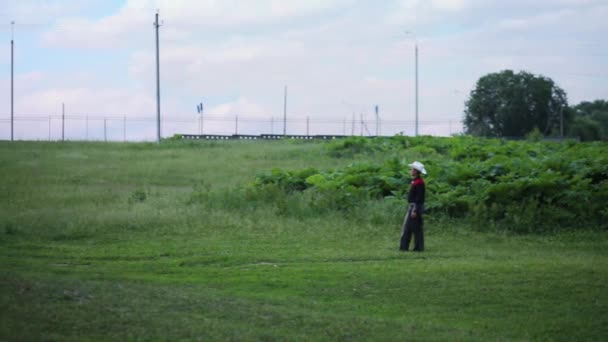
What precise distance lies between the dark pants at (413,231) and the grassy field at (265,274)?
37cm

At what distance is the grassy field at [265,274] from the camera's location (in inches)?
394

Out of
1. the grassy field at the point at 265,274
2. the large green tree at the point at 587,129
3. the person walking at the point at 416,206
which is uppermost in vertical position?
the large green tree at the point at 587,129

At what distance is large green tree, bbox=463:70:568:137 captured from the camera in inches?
3580

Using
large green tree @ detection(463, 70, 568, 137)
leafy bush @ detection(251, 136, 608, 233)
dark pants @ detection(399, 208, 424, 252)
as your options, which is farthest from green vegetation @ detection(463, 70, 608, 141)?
dark pants @ detection(399, 208, 424, 252)

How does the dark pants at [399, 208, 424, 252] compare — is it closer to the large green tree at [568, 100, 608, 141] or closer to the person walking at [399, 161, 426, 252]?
the person walking at [399, 161, 426, 252]

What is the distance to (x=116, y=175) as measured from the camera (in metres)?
37.6

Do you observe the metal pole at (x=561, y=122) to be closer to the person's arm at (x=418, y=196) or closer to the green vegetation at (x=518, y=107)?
the green vegetation at (x=518, y=107)

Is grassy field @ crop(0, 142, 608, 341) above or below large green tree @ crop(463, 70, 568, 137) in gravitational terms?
below

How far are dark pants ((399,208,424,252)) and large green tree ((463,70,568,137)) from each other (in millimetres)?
73792

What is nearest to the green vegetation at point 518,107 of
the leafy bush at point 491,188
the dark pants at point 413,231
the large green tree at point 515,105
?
the large green tree at point 515,105

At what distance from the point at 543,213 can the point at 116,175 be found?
→ 70.6 ft

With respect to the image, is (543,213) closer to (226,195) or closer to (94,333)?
(226,195)

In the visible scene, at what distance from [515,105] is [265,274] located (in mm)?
79997

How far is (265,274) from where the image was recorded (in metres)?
14.7
